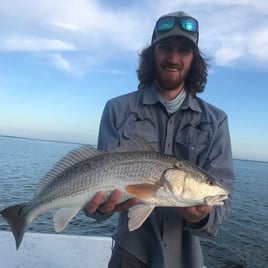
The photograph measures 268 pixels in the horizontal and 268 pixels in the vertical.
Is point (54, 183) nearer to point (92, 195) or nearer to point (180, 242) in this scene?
point (92, 195)

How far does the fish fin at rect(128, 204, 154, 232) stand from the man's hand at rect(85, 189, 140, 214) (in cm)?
6

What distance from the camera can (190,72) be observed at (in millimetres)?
4578

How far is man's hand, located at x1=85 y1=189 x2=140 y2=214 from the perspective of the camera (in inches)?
138

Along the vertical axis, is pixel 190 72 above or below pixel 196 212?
above

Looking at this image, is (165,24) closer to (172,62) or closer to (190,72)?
(172,62)

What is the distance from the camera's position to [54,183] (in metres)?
3.95

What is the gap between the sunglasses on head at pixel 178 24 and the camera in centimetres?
424

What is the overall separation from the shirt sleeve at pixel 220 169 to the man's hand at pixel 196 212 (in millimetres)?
74

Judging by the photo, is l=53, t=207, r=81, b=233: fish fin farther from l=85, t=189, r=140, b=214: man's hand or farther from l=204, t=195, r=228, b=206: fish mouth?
l=204, t=195, r=228, b=206: fish mouth

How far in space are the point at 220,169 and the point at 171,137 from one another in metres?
0.64

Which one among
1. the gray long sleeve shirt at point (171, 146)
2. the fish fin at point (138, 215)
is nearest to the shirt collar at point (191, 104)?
the gray long sleeve shirt at point (171, 146)

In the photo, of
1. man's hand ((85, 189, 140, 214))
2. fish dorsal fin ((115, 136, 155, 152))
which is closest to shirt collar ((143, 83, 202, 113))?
fish dorsal fin ((115, 136, 155, 152))

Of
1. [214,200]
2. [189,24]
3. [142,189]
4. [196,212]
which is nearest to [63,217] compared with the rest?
[142,189]

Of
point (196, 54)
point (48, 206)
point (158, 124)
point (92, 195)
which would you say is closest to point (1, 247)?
point (48, 206)
